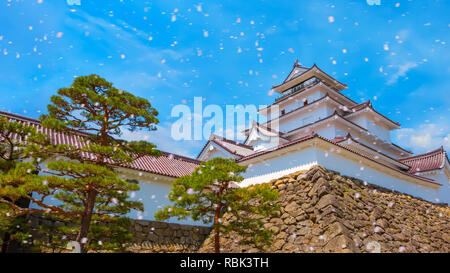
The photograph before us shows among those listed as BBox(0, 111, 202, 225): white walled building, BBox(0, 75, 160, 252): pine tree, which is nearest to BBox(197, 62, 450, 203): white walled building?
BBox(0, 111, 202, 225): white walled building

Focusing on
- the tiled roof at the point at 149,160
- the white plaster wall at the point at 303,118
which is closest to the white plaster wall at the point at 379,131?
the white plaster wall at the point at 303,118

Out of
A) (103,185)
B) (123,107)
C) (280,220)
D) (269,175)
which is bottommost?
(280,220)

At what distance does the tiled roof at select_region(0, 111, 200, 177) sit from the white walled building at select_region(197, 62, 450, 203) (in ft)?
9.43

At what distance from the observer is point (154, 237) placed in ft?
37.6

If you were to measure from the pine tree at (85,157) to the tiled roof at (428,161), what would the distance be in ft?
58.1

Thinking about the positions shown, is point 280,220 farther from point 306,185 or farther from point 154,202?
point 154,202

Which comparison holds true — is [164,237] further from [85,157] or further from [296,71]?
[296,71]

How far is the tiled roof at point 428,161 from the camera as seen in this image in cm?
1788

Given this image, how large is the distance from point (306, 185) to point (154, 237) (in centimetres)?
633

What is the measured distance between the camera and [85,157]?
760cm

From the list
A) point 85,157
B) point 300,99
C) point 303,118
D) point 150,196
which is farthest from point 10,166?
point 300,99

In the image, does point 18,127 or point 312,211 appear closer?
point 18,127
